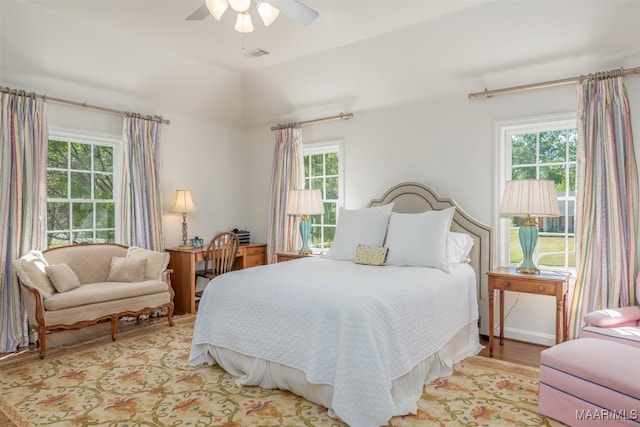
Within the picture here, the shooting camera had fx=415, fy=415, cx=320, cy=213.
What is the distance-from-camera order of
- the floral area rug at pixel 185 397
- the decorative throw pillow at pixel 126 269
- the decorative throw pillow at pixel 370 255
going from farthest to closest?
the decorative throw pillow at pixel 126 269 → the decorative throw pillow at pixel 370 255 → the floral area rug at pixel 185 397

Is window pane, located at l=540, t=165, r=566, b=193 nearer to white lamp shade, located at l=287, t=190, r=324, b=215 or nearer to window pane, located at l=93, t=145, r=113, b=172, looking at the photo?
white lamp shade, located at l=287, t=190, r=324, b=215

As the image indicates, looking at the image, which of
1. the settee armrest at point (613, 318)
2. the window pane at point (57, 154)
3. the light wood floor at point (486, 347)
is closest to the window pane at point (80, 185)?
the window pane at point (57, 154)

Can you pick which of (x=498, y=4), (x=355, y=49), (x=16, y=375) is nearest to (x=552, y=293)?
(x=498, y=4)

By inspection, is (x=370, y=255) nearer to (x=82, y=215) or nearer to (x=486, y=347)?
(x=486, y=347)

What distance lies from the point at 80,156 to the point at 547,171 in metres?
4.61

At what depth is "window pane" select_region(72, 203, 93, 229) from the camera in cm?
436

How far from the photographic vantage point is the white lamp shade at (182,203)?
15.9ft

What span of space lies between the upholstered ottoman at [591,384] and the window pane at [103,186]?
4.38 m

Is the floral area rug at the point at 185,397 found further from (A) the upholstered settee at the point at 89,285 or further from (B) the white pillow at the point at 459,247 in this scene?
(B) the white pillow at the point at 459,247

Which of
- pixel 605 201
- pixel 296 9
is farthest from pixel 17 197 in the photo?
pixel 605 201

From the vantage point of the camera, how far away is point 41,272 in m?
3.45

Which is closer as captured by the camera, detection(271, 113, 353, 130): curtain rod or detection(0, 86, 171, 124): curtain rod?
detection(0, 86, 171, 124): curtain rod

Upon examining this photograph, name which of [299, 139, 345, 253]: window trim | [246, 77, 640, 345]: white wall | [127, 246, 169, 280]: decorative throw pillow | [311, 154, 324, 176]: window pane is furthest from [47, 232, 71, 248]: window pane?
[246, 77, 640, 345]: white wall

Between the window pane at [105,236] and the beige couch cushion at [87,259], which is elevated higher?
the window pane at [105,236]
